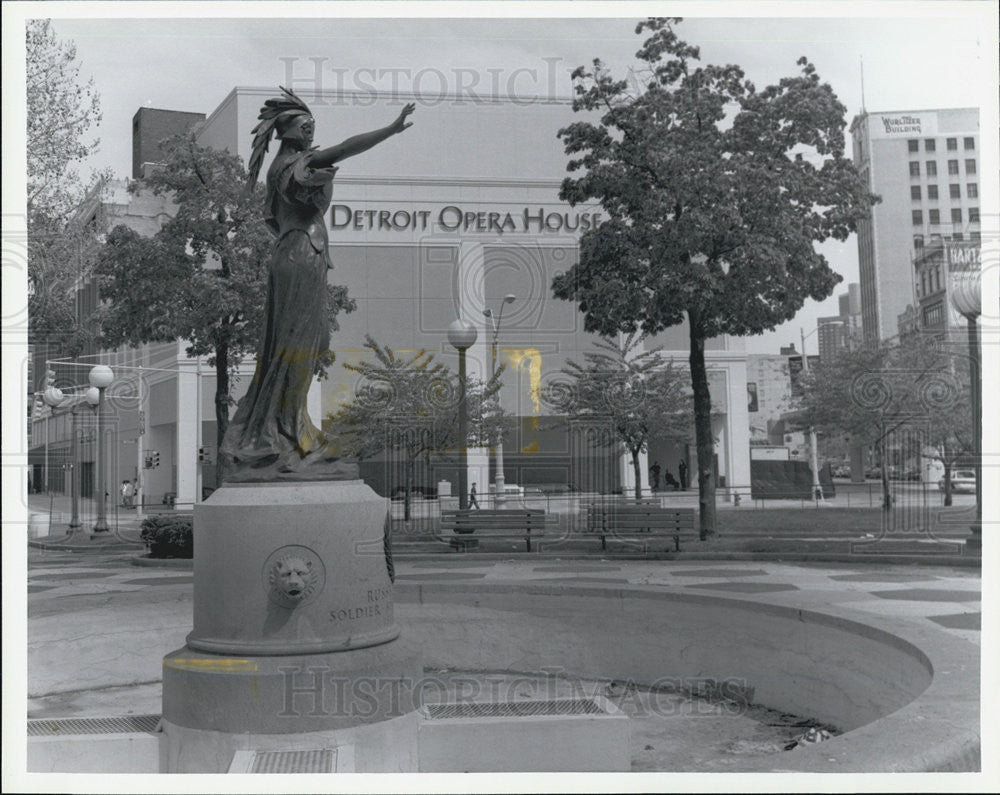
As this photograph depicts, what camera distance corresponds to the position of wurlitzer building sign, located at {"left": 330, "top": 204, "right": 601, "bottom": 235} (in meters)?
40.8

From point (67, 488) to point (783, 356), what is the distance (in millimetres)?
57968

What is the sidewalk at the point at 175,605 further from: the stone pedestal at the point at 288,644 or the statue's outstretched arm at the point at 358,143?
the statue's outstretched arm at the point at 358,143

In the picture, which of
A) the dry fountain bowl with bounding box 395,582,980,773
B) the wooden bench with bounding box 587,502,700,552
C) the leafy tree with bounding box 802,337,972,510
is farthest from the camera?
the leafy tree with bounding box 802,337,972,510

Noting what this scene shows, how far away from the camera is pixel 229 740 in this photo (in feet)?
19.1

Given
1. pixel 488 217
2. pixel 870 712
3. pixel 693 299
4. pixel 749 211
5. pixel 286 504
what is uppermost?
pixel 488 217

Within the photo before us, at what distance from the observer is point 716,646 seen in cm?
862

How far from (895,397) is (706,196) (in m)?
17.2

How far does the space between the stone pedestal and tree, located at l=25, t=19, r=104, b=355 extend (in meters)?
9.17

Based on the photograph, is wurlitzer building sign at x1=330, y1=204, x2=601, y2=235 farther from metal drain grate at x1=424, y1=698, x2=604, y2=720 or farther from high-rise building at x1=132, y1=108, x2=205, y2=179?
metal drain grate at x1=424, y1=698, x2=604, y2=720

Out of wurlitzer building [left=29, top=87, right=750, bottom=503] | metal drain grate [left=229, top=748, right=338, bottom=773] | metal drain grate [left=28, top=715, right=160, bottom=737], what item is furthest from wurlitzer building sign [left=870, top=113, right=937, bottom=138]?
metal drain grate [left=229, top=748, right=338, bottom=773]

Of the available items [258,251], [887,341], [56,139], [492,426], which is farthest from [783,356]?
[56,139]

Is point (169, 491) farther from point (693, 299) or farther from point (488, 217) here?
point (693, 299)

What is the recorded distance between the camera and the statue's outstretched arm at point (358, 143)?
19.8 feet

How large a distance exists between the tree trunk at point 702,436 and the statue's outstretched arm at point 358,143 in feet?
45.2
